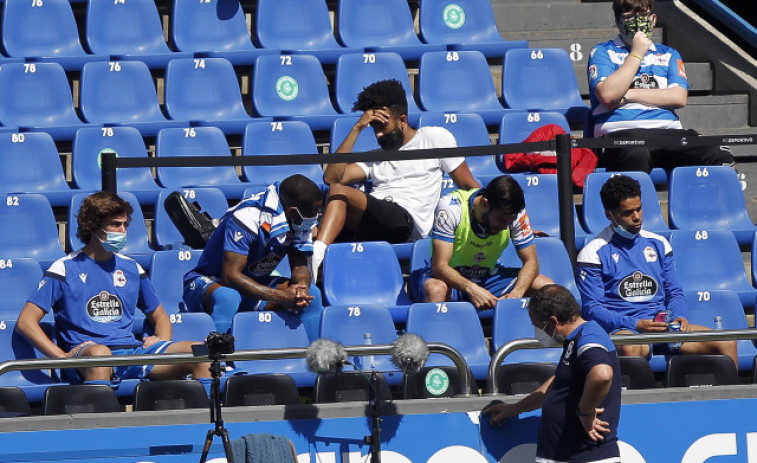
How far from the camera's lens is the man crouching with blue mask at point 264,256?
6664 millimetres

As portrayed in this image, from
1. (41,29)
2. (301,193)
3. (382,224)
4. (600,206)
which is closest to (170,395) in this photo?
(301,193)

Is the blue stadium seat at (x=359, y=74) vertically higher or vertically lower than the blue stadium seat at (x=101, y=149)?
higher

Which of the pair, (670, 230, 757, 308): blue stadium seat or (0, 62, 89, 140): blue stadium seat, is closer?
(670, 230, 757, 308): blue stadium seat

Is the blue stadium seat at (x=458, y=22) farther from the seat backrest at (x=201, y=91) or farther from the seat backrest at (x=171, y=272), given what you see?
the seat backrest at (x=171, y=272)

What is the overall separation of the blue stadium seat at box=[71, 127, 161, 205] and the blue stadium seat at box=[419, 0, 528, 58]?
262 centimetres

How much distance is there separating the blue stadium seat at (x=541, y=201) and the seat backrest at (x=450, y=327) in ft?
5.42

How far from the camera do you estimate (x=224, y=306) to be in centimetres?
670

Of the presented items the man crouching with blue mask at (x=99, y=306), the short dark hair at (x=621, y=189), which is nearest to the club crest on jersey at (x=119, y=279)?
the man crouching with blue mask at (x=99, y=306)

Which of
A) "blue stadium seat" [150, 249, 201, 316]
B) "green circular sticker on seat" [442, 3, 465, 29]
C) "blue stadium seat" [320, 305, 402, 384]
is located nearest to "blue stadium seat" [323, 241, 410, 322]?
"blue stadium seat" [320, 305, 402, 384]

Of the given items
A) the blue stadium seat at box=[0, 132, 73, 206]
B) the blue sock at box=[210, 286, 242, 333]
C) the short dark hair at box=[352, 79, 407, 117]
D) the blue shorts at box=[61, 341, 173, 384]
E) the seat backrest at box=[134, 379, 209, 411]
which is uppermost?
the short dark hair at box=[352, 79, 407, 117]

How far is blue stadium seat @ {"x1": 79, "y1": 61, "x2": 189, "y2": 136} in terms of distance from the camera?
909 cm

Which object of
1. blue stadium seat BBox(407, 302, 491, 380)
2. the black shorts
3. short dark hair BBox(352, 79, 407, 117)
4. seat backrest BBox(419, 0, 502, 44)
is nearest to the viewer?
blue stadium seat BBox(407, 302, 491, 380)

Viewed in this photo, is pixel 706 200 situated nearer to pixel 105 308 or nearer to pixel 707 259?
pixel 707 259

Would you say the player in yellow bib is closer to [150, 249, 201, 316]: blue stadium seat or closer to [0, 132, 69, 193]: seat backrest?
[150, 249, 201, 316]: blue stadium seat
